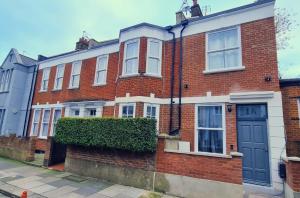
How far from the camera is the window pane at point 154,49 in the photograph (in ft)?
33.5

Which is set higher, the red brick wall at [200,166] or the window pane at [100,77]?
the window pane at [100,77]

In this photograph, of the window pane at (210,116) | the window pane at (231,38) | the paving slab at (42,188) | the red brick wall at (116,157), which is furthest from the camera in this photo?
the window pane at (231,38)

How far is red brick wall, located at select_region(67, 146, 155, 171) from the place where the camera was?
6.88 metres

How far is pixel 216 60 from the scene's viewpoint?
8898mm

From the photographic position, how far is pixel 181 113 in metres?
9.16

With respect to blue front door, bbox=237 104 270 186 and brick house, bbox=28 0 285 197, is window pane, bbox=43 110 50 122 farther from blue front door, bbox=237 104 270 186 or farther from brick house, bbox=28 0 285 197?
blue front door, bbox=237 104 270 186

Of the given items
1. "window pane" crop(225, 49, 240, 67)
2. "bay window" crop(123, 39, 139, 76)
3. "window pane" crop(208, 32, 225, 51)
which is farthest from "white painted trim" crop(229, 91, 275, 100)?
"bay window" crop(123, 39, 139, 76)

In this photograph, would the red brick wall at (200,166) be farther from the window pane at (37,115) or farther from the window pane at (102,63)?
the window pane at (37,115)

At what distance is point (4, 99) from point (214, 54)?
58.4 ft

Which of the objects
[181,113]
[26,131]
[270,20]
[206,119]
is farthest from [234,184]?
[26,131]

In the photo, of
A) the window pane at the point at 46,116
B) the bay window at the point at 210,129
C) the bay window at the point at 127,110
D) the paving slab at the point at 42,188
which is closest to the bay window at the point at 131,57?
the bay window at the point at 127,110

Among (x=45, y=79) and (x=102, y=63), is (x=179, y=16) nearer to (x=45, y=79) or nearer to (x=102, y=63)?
(x=102, y=63)

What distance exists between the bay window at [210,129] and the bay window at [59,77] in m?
11.2

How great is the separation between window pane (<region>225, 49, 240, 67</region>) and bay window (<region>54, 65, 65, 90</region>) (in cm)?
1217
